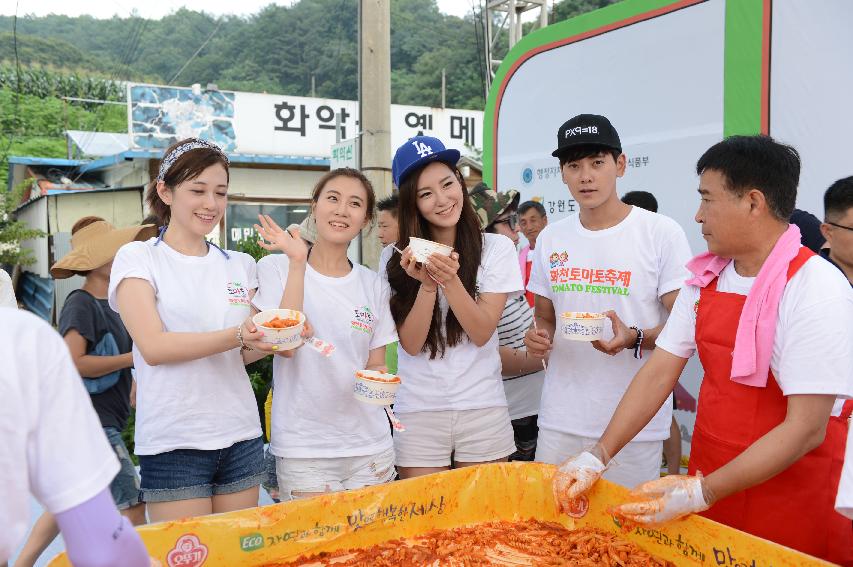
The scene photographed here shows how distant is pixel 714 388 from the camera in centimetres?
199

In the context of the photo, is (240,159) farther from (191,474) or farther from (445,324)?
(191,474)

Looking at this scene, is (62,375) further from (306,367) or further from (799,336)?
Answer: (799,336)

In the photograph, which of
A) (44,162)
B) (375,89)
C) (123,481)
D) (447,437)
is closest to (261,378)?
(123,481)

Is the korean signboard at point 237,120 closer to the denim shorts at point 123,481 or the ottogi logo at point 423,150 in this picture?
the denim shorts at point 123,481

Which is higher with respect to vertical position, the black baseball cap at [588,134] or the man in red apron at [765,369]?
the black baseball cap at [588,134]

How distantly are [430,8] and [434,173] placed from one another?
38.9 m

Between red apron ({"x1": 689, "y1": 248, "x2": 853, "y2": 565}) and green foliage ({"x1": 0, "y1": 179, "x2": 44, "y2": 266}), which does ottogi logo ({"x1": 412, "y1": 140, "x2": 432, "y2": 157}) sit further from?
green foliage ({"x1": 0, "y1": 179, "x2": 44, "y2": 266})

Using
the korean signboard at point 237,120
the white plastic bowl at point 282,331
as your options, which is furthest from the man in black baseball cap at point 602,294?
the korean signboard at point 237,120

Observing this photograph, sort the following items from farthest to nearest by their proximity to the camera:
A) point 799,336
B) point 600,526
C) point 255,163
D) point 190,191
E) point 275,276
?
1. point 255,163
2. point 275,276
3. point 190,191
4. point 600,526
5. point 799,336

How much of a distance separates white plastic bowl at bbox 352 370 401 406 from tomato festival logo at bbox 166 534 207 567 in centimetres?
71

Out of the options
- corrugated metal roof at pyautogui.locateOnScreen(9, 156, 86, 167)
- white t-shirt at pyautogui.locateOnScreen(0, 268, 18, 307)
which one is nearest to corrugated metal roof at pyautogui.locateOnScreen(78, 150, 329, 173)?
corrugated metal roof at pyautogui.locateOnScreen(9, 156, 86, 167)

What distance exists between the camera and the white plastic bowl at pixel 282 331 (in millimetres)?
2115

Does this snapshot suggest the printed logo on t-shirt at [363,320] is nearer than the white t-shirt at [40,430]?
No

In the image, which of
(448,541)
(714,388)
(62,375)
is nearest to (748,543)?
(714,388)
